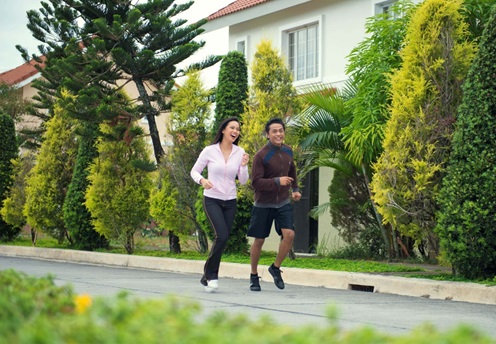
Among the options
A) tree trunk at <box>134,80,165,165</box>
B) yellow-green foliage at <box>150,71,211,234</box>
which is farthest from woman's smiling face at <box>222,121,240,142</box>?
tree trunk at <box>134,80,165,165</box>

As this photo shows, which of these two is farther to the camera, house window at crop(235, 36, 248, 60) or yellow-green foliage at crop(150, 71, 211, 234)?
house window at crop(235, 36, 248, 60)

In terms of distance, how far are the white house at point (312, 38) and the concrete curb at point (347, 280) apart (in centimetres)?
512

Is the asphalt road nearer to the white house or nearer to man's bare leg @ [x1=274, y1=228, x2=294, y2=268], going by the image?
man's bare leg @ [x1=274, y1=228, x2=294, y2=268]

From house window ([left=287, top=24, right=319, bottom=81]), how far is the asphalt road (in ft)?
31.5

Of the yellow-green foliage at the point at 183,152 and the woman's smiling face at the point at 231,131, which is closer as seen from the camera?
the woman's smiling face at the point at 231,131

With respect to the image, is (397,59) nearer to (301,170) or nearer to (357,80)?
(357,80)

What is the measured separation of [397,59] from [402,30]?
1.90 feet

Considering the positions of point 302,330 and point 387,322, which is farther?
point 387,322

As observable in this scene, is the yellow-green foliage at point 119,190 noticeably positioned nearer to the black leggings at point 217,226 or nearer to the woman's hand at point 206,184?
the black leggings at point 217,226

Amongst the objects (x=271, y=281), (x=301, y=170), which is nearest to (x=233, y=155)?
(x=271, y=281)

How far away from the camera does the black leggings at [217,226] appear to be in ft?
33.8

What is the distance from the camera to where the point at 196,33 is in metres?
21.0

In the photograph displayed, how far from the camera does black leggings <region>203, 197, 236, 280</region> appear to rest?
33.8 ft

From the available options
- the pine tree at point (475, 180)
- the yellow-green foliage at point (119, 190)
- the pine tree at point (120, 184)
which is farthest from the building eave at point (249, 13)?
the pine tree at point (475, 180)
